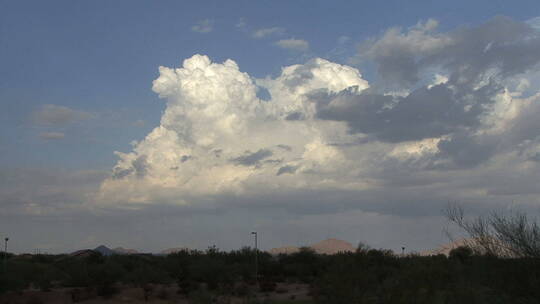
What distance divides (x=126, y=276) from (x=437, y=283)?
103 feet

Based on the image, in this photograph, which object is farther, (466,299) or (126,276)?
(126,276)

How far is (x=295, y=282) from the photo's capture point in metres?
60.1

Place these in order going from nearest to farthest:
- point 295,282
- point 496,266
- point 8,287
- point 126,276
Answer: point 496,266 → point 8,287 → point 126,276 → point 295,282

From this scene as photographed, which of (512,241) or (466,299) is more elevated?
(512,241)

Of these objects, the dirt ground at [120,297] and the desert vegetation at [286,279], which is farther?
the dirt ground at [120,297]

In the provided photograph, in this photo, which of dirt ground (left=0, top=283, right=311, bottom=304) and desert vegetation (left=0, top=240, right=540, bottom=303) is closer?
desert vegetation (left=0, top=240, right=540, bottom=303)

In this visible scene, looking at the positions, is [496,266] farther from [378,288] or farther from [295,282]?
[295,282]

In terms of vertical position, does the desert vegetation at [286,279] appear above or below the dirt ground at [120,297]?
above

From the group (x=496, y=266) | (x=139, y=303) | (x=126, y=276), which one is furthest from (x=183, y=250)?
(x=496, y=266)

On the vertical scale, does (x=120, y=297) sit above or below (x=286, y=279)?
below

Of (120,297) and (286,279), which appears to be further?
(286,279)

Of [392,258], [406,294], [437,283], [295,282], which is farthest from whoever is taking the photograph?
[392,258]

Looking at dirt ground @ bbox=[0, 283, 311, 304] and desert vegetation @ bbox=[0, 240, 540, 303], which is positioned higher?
desert vegetation @ bbox=[0, 240, 540, 303]

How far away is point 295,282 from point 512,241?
36589mm
